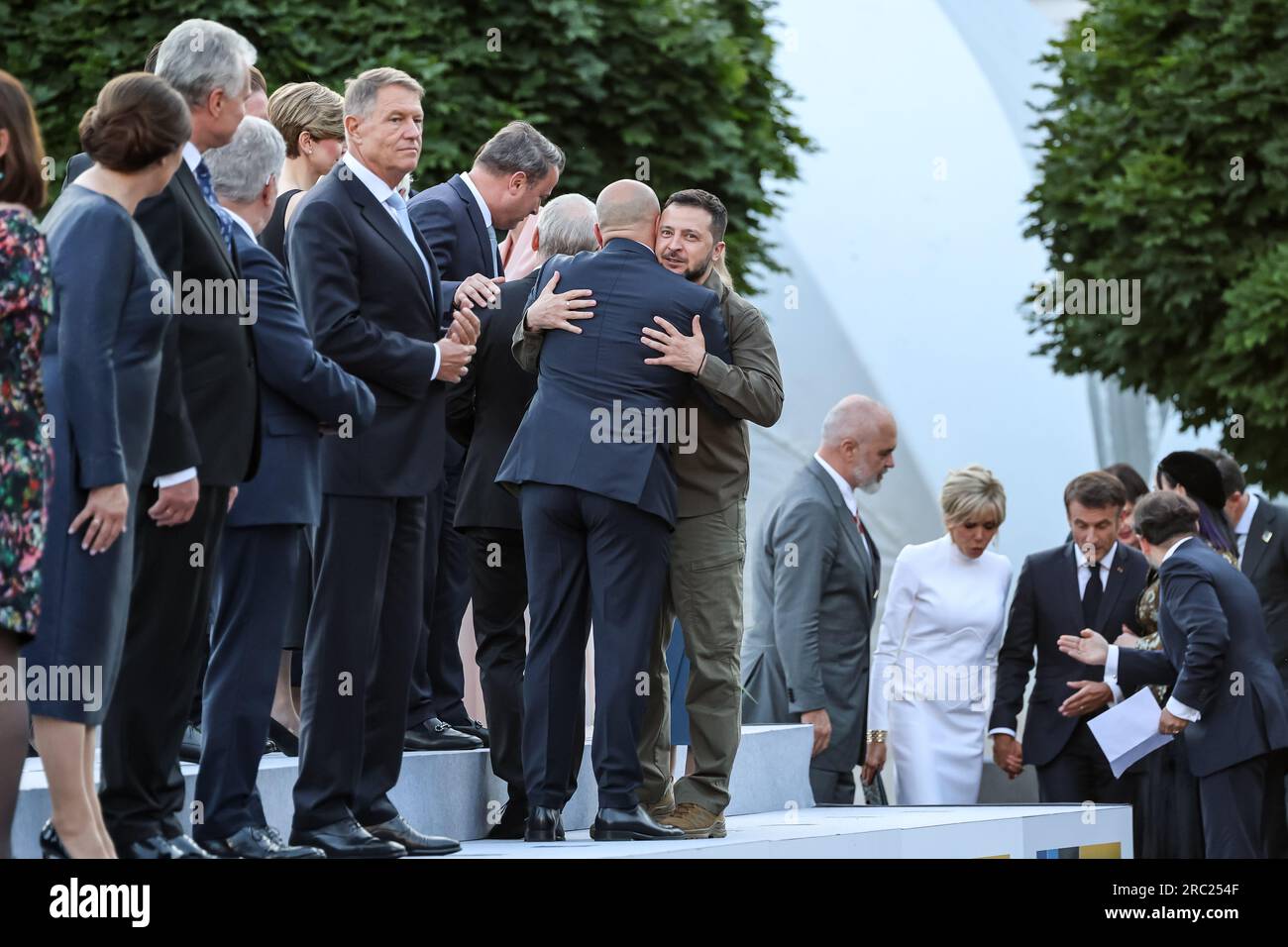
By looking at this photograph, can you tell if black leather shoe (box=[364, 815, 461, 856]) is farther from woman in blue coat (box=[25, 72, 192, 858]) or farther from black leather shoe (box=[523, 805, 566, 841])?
woman in blue coat (box=[25, 72, 192, 858])

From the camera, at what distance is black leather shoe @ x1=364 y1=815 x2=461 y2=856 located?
514 centimetres


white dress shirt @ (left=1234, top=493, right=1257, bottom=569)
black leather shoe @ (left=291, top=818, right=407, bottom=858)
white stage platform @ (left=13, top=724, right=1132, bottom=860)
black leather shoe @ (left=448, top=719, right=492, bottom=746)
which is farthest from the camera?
white dress shirt @ (left=1234, top=493, right=1257, bottom=569)

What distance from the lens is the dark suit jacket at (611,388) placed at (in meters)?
5.50

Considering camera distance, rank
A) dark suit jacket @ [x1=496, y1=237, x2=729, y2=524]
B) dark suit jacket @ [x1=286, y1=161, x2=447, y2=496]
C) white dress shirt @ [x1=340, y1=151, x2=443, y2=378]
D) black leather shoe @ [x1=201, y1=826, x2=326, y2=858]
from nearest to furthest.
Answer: black leather shoe @ [x1=201, y1=826, x2=326, y2=858], dark suit jacket @ [x1=286, y1=161, x2=447, y2=496], white dress shirt @ [x1=340, y1=151, x2=443, y2=378], dark suit jacket @ [x1=496, y1=237, x2=729, y2=524]

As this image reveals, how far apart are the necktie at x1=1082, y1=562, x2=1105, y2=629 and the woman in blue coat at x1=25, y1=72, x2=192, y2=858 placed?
4.90m

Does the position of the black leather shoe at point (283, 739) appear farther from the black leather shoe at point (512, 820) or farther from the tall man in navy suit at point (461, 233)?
the black leather shoe at point (512, 820)

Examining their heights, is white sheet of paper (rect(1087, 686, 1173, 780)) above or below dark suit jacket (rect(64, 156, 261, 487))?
below

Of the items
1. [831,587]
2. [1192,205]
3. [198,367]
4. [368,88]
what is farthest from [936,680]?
[1192,205]

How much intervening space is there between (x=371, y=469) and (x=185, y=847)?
1107mm

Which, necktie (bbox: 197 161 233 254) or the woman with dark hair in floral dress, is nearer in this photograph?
the woman with dark hair in floral dress

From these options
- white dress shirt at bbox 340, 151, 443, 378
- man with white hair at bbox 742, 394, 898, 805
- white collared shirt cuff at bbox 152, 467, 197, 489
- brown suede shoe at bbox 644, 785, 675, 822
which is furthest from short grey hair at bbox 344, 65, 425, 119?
man with white hair at bbox 742, 394, 898, 805

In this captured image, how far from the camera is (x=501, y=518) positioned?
583cm

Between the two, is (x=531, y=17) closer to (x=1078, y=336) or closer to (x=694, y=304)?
(x=1078, y=336)

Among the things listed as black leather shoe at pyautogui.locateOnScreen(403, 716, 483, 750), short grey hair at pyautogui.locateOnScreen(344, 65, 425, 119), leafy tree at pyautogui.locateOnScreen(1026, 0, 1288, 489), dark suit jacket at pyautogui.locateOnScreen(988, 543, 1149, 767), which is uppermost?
leafy tree at pyautogui.locateOnScreen(1026, 0, 1288, 489)
